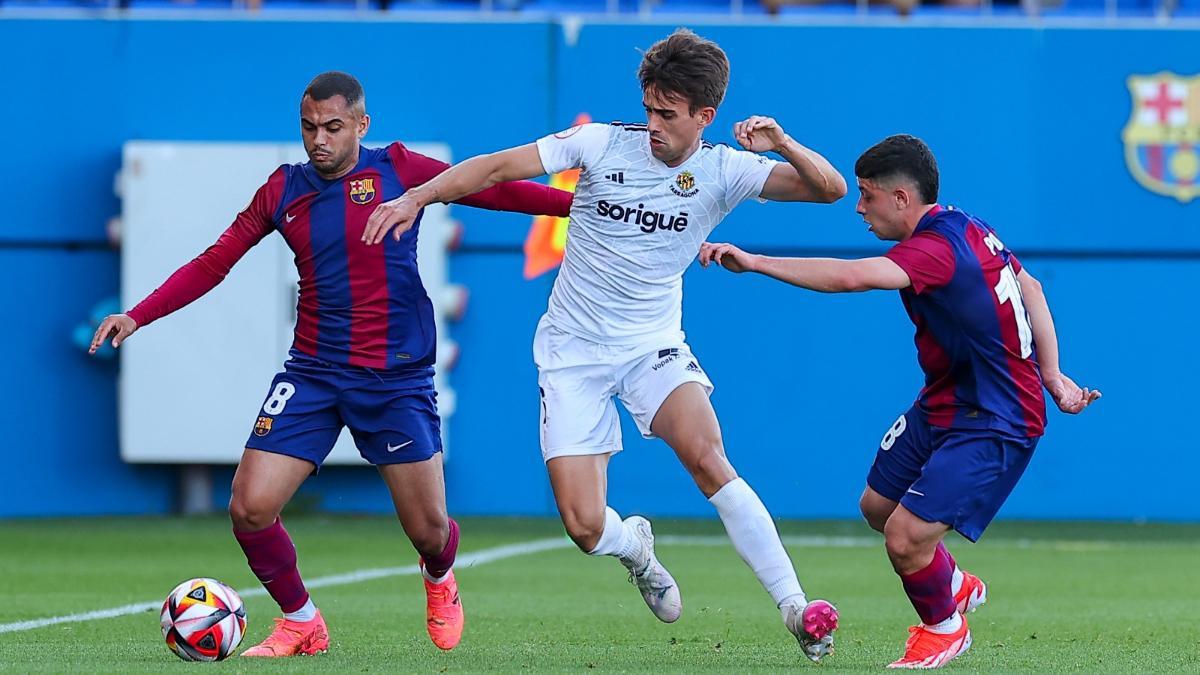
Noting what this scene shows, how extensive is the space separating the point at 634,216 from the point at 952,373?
3.89 ft

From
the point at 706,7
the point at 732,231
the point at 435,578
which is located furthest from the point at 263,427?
the point at 706,7

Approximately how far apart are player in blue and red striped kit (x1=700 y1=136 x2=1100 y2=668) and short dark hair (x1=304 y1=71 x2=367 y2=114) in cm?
172

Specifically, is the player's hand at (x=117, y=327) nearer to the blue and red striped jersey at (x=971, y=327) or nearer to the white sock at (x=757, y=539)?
the white sock at (x=757, y=539)

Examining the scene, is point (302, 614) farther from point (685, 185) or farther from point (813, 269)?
point (813, 269)

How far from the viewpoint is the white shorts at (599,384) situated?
20.7 feet

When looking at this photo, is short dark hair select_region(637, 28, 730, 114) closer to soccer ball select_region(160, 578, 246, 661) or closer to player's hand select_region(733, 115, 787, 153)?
player's hand select_region(733, 115, 787, 153)

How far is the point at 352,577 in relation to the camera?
9555mm

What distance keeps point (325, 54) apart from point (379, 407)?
23.3 feet

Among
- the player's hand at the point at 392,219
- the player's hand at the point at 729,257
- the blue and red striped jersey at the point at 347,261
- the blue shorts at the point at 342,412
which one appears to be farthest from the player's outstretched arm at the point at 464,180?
the player's hand at the point at 729,257

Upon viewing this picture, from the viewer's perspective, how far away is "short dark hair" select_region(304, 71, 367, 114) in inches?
243

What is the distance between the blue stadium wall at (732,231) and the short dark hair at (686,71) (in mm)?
6788

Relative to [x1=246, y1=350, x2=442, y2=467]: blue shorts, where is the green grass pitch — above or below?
below

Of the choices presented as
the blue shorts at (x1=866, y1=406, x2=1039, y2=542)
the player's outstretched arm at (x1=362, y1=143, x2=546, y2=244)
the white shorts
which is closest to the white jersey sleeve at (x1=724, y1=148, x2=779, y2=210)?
the white shorts

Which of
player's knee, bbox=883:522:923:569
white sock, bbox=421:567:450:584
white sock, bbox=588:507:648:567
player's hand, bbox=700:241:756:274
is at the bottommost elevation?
white sock, bbox=421:567:450:584
